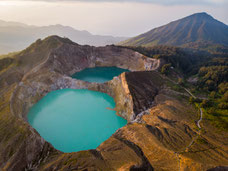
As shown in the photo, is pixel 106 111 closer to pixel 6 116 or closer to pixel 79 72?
pixel 6 116

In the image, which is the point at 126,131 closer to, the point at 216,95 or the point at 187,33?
the point at 216,95

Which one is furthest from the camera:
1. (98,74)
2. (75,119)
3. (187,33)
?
(187,33)

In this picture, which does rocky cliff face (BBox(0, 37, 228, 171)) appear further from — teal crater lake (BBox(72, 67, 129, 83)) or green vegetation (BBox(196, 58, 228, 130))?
teal crater lake (BBox(72, 67, 129, 83))

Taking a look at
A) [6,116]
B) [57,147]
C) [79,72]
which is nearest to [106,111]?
[57,147]

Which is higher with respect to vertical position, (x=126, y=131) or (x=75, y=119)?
(x=126, y=131)

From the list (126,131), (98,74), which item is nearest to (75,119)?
(126,131)

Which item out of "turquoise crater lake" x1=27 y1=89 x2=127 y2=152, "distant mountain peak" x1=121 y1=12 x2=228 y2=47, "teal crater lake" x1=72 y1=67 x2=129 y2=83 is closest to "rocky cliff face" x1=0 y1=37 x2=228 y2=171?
"turquoise crater lake" x1=27 y1=89 x2=127 y2=152
